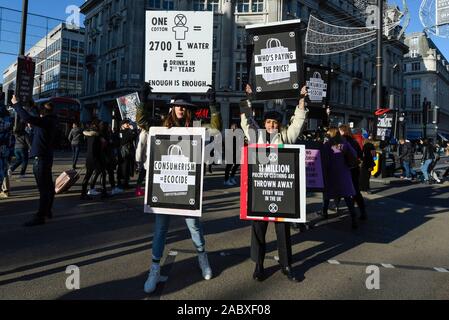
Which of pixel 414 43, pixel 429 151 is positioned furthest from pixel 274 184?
pixel 414 43

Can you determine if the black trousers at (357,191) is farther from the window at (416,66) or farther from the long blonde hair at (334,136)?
the window at (416,66)

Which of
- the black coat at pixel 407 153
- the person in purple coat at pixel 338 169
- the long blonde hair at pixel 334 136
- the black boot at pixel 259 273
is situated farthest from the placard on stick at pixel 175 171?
the black coat at pixel 407 153

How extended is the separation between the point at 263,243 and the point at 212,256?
37.6 inches

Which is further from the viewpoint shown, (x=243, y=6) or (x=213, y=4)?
(x=243, y=6)

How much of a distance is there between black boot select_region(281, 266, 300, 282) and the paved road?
0.07 m

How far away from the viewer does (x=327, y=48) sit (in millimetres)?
18531

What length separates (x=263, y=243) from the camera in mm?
4395

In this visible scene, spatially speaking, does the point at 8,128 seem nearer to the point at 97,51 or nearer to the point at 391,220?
the point at 391,220

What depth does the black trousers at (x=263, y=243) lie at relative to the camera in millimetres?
4344

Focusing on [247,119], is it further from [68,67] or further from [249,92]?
[68,67]

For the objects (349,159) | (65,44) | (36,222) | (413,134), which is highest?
(65,44)

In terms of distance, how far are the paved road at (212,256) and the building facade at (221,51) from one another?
26305 mm
